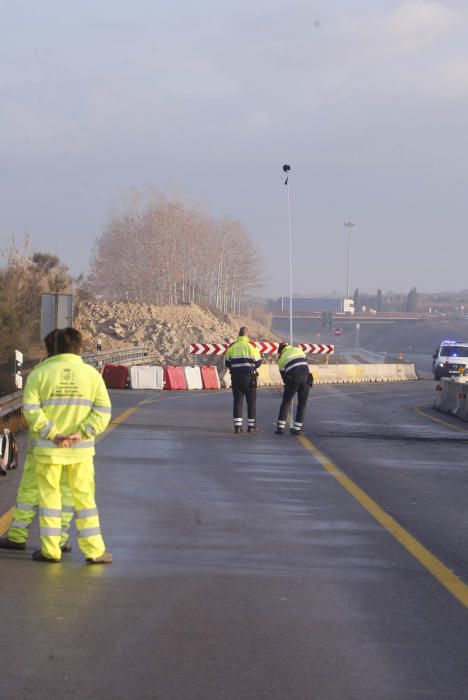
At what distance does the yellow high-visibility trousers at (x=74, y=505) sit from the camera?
838 centimetres

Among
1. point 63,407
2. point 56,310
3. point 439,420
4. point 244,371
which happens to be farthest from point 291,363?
point 63,407

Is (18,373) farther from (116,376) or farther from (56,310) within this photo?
(116,376)

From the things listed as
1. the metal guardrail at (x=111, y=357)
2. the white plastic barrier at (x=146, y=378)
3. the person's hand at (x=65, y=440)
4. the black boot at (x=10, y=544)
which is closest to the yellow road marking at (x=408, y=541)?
the person's hand at (x=65, y=440)

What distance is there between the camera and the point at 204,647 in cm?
625

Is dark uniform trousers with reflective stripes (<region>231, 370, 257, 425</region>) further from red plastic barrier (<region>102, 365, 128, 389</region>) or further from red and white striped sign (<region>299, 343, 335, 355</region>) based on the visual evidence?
red and white striped sign (<region>299, 343, 335, 355</region>)

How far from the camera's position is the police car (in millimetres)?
50219

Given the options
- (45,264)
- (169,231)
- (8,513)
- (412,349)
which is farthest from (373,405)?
(412,349)

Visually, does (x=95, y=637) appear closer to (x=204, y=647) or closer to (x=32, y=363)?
(x=204, y=647)

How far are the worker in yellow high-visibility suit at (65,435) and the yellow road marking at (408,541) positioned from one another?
2350mm

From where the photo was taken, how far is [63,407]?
8.48 metres

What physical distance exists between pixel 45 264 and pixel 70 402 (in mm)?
53795

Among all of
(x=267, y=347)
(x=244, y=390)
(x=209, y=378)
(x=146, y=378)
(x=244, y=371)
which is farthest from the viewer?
(x=267, y=347)

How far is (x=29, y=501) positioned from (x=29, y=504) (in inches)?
1.3

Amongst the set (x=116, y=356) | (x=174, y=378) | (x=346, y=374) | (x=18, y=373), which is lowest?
(x=346, y=374)
